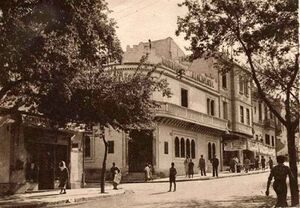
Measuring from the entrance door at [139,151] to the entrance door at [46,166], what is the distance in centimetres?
958

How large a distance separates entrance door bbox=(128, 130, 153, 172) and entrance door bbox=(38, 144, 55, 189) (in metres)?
9.58

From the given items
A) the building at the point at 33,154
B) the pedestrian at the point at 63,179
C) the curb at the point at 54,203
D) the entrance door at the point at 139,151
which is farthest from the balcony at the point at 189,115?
the curb at the point at 54,203

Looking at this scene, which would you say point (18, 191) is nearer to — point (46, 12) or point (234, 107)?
point (46, 12)

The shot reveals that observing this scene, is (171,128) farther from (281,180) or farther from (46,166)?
(281,180)

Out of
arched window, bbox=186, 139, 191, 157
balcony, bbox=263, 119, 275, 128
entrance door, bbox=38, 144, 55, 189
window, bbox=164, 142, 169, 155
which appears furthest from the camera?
balcony, bbox=263, 119, 275, 128

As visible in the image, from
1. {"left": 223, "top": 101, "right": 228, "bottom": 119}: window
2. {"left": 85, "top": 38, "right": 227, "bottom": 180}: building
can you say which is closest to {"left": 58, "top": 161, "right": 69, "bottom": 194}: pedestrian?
{"left": 85, "top": 38, "right": 227, "bottom": 180}: building

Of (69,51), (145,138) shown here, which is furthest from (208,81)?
(69,51)

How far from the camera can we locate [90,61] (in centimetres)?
1485

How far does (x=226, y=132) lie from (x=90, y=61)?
2675 cm

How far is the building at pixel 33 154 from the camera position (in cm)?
1844

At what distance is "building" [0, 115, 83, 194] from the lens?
60.5 feet

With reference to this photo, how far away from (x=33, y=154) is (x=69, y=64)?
28.4 ft

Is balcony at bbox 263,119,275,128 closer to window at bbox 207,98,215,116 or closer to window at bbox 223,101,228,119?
window at bbox 223,101,228,119

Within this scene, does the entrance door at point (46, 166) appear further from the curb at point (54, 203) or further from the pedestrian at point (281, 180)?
Answer: the pedestrian at point (281, 180)
